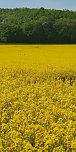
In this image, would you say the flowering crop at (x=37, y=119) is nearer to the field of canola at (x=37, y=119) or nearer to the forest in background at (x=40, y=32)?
the field of canola at (x=37, y=119)

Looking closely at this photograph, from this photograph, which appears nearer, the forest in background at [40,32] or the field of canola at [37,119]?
the field of canola at [37,119]

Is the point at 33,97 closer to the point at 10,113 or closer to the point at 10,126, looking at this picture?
the point at 10,113

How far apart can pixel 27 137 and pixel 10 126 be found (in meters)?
0.55

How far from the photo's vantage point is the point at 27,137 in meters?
6.77

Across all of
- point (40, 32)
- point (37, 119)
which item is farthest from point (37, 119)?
point (40, 32)

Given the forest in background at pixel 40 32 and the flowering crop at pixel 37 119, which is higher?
the flowering crop at pixel 37 119

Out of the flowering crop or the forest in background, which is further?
the forest in background

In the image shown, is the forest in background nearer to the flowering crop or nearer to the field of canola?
the field of canola

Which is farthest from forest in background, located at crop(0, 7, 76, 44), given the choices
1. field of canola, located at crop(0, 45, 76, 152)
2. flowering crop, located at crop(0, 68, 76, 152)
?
flowering crop, located at crop(0, 68, 76, 152)

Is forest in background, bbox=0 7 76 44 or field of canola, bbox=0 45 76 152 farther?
forest in background, bbox=0 7 76 44

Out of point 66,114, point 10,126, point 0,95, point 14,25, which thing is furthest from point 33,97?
point 14,25

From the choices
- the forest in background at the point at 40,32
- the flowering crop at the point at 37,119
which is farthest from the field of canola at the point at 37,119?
the forest in background at the point at 40,32

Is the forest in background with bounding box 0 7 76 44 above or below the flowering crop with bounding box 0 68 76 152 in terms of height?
below

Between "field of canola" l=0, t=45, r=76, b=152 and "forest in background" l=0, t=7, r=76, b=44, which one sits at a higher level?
"field of canola" l=0, t=45, r=76, b=152
